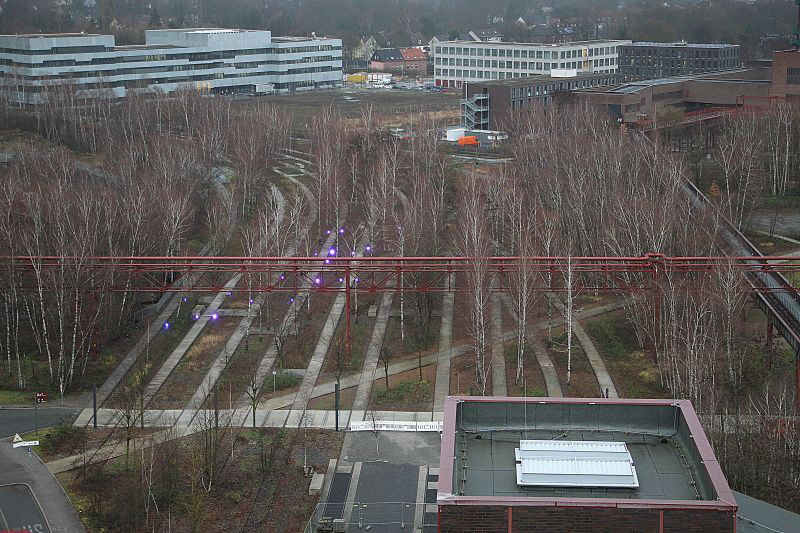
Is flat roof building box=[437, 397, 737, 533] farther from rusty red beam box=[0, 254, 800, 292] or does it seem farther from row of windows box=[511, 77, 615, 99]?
row of windows box=[511, 77, 615, 99]

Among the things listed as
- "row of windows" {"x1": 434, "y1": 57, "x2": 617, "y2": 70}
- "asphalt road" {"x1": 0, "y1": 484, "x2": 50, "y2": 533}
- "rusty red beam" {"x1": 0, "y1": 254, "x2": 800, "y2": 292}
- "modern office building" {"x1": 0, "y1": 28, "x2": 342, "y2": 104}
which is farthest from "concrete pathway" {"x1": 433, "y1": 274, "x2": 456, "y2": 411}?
"row of windows" {"x1": 434, "y1": 57, "x2": 617, "y2": 70}

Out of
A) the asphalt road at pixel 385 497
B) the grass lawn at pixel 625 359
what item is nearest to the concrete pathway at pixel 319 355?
the asphalt road at pixel 385 497

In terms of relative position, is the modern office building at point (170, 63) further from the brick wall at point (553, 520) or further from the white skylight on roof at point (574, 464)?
the brick wall at point (553, 520)

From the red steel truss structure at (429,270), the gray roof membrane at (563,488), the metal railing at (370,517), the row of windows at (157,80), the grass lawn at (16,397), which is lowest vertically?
the metal railing at (370,517)

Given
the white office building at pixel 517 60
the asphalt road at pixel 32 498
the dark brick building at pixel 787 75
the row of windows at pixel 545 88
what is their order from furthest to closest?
the white office building at pixel 517 60
the row of windows at pixel 545 88
the dark brick building at pixel 787 75
the asphalt road at pixel 32 498

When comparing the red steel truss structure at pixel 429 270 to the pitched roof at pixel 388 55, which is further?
the pitched roof at pixel 388 55

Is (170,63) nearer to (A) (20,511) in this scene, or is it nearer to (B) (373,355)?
(B) (373,355)

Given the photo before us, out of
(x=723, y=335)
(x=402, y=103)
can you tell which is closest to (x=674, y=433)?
(x=723, y=335)
